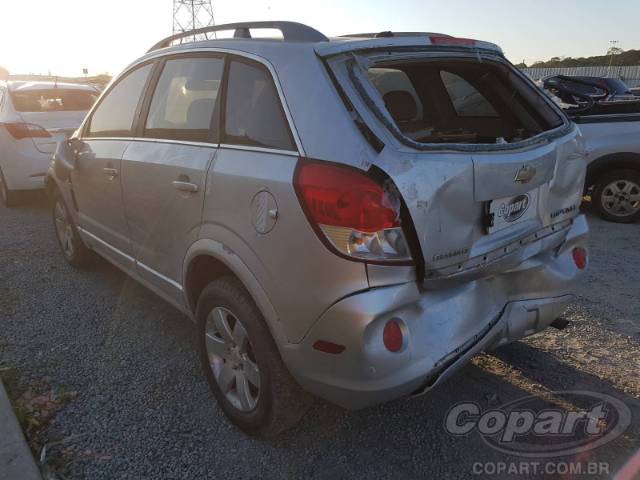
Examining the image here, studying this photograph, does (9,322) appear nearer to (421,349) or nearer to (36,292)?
(36,292)

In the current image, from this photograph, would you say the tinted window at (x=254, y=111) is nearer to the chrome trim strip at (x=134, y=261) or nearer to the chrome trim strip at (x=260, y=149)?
the chrome trim strip at (x=260, y=149)

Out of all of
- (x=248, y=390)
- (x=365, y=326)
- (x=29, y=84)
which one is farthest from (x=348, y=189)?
(x=29, y=84)

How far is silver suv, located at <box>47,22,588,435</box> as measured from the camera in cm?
185

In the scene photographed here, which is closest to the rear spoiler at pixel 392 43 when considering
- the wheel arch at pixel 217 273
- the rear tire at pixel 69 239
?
the wheel arch at pixel 217 273

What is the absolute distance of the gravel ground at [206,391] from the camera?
2.34 m

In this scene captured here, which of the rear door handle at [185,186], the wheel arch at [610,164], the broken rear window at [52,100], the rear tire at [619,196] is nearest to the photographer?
the rear door handle at [185,186]

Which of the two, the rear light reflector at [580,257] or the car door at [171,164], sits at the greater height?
the car door at [171,164]

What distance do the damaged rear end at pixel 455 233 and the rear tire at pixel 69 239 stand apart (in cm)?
313

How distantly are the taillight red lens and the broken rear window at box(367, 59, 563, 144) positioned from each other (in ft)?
2.84

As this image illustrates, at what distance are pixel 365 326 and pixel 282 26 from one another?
151 cm

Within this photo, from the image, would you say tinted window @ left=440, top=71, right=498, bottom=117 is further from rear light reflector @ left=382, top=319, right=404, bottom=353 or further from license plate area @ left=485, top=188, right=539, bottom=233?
rear light reflector @ left=382, top=319, right=404, bottom=353

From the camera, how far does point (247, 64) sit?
7.79ft

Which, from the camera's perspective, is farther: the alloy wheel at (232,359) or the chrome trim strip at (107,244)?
the chrome trim strip at (107,244)
